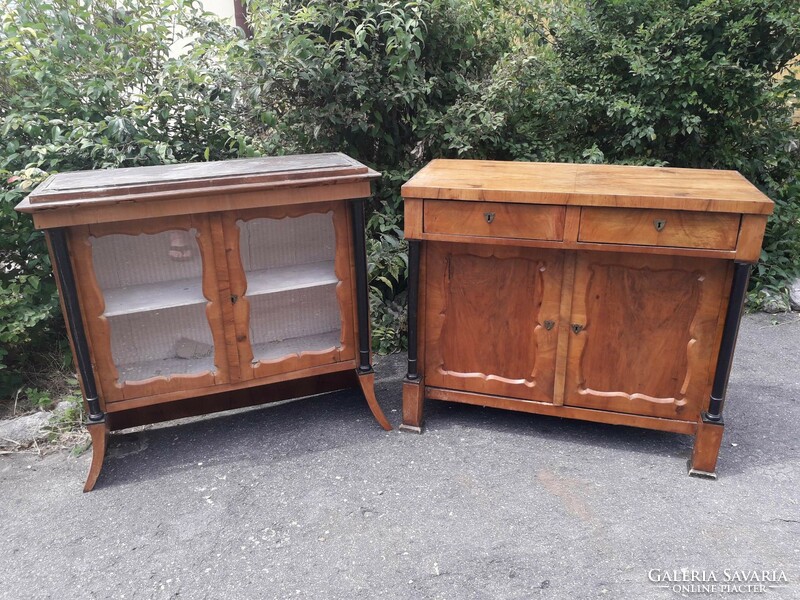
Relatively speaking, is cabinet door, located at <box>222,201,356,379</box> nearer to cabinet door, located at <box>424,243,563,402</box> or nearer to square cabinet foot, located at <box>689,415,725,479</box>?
cabinet door, located at <box>424,243,563,402</box>

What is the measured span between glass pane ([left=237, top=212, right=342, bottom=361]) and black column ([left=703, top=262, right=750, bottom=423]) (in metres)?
1.54

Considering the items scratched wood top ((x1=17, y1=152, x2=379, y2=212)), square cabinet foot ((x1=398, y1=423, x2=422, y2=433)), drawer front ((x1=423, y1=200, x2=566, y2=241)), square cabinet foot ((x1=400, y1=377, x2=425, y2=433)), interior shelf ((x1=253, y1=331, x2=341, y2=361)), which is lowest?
square cabinet foot ((x1=398, y1=423, x2=422, y2=433))

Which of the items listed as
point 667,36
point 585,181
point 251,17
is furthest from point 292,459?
point 667,36

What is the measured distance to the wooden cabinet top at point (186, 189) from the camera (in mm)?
2117

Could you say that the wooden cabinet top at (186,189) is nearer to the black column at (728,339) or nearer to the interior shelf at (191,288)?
the interior shelf at (191,288)

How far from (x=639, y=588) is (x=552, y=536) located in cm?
32

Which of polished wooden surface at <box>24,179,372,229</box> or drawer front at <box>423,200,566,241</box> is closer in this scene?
polished wooden surface at <box>24,179,372,229</box>

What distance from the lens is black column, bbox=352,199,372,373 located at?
256cm

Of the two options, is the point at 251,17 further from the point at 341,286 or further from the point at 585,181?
the point at 585,181

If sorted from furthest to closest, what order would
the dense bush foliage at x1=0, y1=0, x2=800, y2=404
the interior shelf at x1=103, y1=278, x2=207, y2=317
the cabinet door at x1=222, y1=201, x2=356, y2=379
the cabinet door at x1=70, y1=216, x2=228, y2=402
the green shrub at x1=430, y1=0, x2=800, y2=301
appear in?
1. the green shrub at x1=430, y1=0, x2=800, y2=301
2. the dense bush foliage at x1=0, y1=0, x2=800, y2=404
3. the cabinet door at x1=222, y1=201, x2=356, y2=379
4. the interior shelf at x1=103, y1=278, x2=207, y2=317
5. the cabinet door at x1=70, y1=216, x2=228, y2=402

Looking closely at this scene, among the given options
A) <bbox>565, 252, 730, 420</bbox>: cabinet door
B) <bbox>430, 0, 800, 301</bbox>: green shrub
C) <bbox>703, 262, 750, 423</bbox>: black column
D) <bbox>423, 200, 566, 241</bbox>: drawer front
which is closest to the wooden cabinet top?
<bbox>423, 200, 566, 241</bbox>: drawer front

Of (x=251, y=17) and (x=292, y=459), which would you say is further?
(x=251, y=17)

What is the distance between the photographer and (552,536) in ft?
7.00

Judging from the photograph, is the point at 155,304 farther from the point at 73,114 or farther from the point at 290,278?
the point at 73,114
